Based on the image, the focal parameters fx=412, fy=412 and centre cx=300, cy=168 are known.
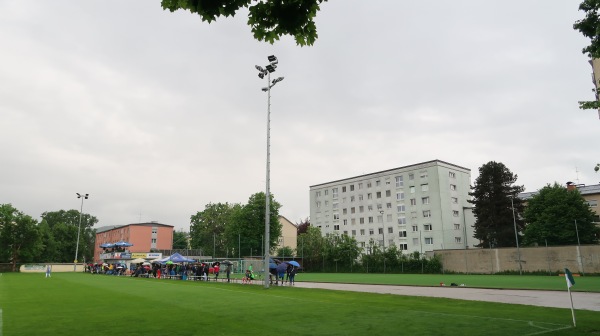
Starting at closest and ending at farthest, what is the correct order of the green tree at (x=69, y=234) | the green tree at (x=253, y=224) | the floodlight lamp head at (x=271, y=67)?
the floodlight lamp head at (x=271, y=67) → the green tree at (x=253, y=224) → the green tree at (x=69, y=234)

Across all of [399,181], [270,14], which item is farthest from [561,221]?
[270,14]

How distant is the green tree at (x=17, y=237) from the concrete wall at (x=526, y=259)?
216 ft

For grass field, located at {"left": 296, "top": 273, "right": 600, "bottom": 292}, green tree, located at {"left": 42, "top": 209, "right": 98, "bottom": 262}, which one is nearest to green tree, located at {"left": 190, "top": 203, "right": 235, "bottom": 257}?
green tree, located at {"left": 42, "top": 209, "right": 98, "bottom": 262}

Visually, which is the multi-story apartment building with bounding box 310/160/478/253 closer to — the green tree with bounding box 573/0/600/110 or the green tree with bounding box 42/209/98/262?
the green tree with bounding box 573/0/600/110

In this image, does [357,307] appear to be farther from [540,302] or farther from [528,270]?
[528,270]

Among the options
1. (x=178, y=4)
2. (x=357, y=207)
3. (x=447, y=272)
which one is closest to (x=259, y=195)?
(x=357, y=207)

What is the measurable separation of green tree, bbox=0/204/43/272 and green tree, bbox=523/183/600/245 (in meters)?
78.3

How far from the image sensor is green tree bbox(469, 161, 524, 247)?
2402 inches

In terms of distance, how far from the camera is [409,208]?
75062 millimetres

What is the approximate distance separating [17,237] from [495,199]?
256 feet

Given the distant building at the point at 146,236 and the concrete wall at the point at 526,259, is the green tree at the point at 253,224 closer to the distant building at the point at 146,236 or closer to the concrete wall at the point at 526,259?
the concrete wall at the point at 526,259

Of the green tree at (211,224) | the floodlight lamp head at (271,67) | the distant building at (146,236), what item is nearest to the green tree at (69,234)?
the distant building at (146,236)

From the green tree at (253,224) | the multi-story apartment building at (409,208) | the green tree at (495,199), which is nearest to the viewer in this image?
the green tree at (495,199)

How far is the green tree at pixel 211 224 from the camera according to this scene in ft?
304
